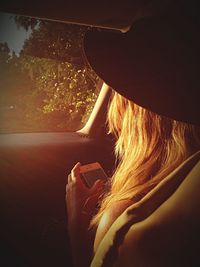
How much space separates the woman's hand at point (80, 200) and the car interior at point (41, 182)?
59cm

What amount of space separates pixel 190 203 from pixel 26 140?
1896 mm

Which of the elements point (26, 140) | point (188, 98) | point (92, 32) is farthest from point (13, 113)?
point (188, 98)

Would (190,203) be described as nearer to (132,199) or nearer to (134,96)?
(134,96)

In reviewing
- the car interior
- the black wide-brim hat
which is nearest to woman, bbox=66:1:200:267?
the black wide-brim hat

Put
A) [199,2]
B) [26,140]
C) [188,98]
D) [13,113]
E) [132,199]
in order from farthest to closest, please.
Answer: [13,113], [26,140], [132,199], [199,2], [188,98]

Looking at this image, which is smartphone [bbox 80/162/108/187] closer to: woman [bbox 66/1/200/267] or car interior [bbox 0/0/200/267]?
car interior [bbox 0/0/200/267]

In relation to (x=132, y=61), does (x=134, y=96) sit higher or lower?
lower

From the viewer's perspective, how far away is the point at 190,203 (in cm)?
108

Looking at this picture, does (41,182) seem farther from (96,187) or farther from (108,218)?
(108,218)

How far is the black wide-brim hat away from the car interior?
112cm

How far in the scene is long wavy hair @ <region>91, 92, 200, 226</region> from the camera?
5.57 ft

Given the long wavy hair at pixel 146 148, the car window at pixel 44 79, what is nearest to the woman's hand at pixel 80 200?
the long wavy hair at pixel 146 148

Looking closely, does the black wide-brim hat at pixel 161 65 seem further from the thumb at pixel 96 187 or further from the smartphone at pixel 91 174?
the smartphone at pixel 91 174

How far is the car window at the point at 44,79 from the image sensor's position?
9.33 feet
